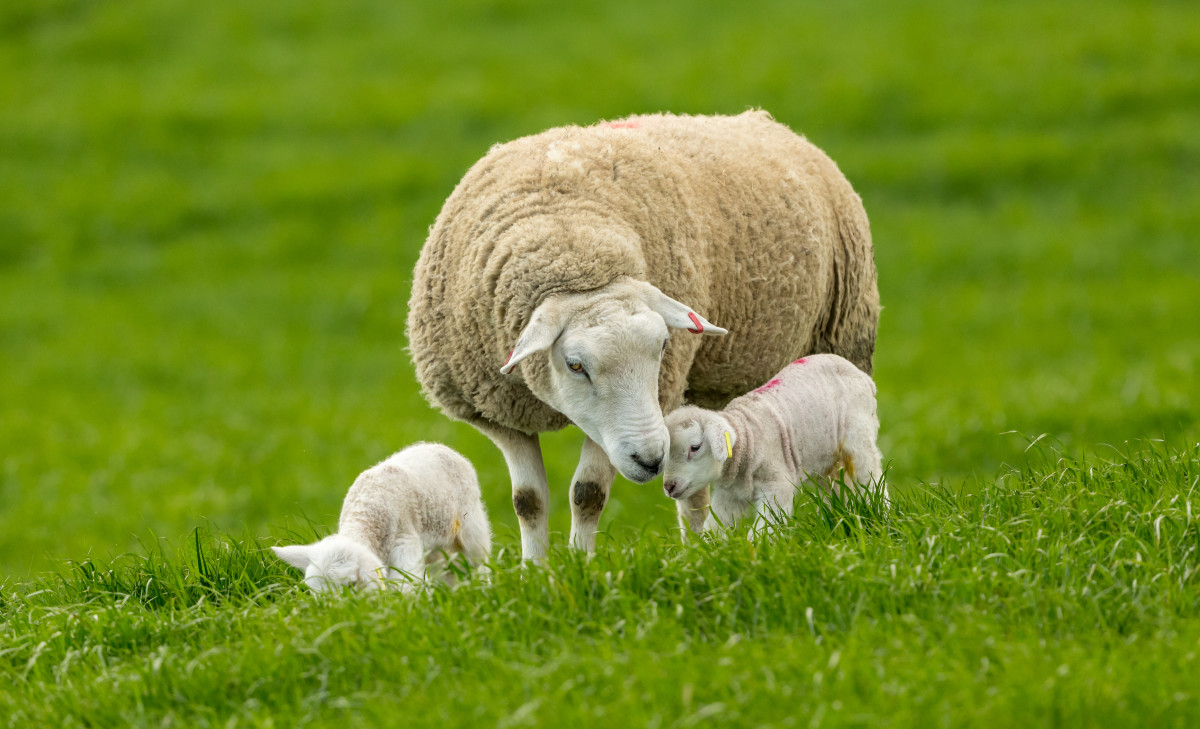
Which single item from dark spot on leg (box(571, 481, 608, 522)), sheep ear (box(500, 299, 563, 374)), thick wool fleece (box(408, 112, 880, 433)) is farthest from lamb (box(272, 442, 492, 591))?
sheep ear (box(500, 299, 563, 374))

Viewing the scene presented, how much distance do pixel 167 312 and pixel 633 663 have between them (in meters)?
16.5

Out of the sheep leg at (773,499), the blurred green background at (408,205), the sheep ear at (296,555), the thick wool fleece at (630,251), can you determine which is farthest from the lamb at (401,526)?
the blurred green background at (408,205)

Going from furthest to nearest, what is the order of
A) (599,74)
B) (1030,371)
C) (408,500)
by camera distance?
1. (599,74)
2. (1030,371)
3. (408,500)

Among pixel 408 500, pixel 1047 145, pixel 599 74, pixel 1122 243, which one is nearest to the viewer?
pixel 408 500

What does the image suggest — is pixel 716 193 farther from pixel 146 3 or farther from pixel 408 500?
pixel 146 3

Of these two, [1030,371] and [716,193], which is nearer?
[716,193]

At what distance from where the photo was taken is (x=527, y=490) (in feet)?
18.1

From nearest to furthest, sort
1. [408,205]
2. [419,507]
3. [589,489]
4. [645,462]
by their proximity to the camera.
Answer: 1. [645,462]
2. [589,489]
3. [419,507]
4. [408,205]

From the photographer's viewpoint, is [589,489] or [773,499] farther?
[589,489]

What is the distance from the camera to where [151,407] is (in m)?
16.3

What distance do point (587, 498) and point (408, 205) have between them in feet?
52.0

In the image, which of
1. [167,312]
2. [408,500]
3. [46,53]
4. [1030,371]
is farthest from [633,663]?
[46,53]

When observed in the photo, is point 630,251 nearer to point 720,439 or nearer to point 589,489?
point 720,439

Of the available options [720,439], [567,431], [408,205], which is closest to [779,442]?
[720,439]
